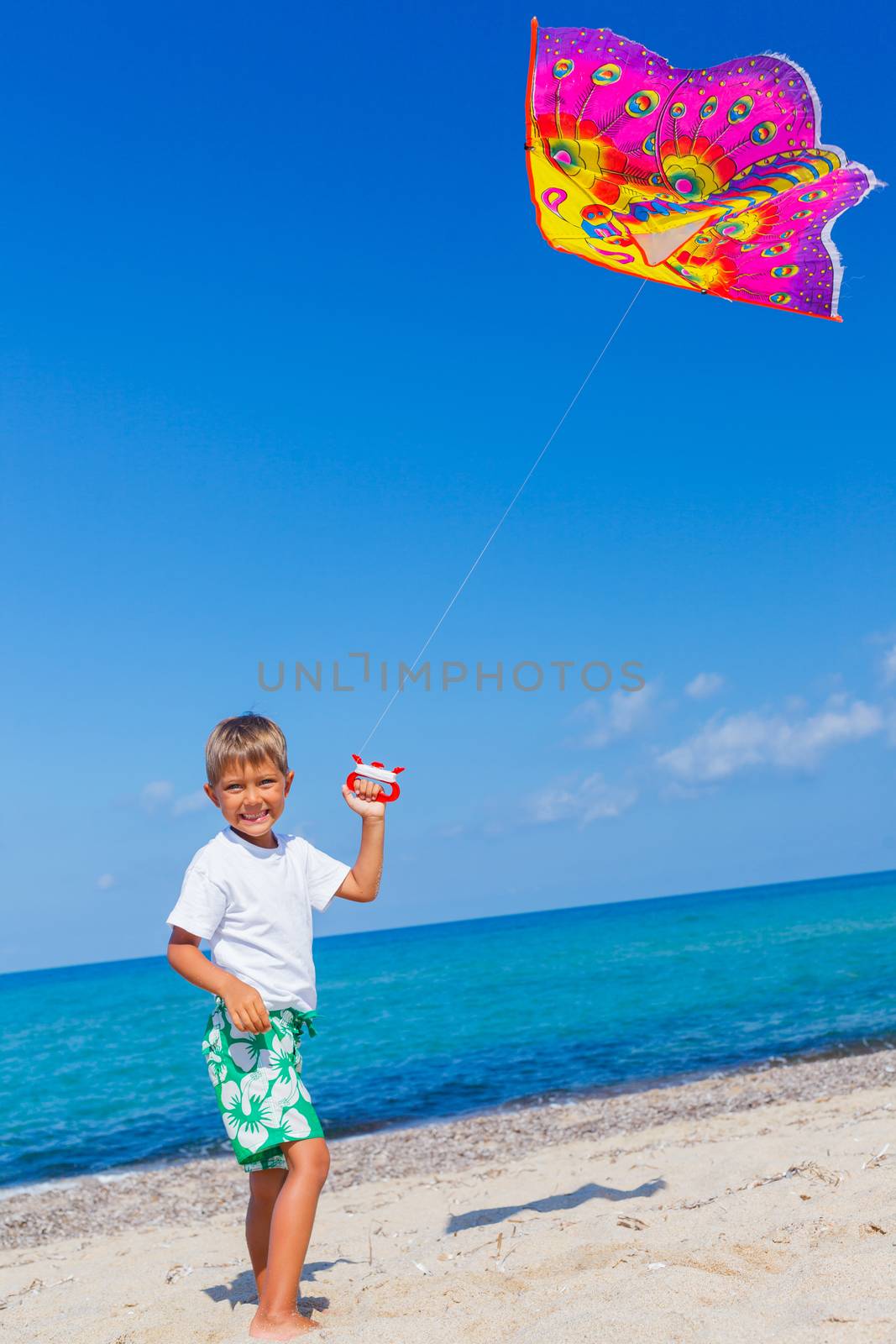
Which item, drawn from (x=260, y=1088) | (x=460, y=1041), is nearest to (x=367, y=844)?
(x=260, y=1088)

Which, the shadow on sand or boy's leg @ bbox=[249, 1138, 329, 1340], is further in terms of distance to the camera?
the shadow on sand

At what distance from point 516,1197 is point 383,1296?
322 centimetres

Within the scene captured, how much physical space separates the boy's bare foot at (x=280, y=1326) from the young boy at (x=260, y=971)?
28 millimetres

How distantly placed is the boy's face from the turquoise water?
902 cm

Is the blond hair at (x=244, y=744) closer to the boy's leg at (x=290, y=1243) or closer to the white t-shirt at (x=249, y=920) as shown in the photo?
the white t-shirt at (x=249, y=920)

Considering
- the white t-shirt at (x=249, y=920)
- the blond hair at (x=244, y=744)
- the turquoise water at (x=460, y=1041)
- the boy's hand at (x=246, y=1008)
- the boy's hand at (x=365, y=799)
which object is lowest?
the turquoise water at (x=460, y=1041)

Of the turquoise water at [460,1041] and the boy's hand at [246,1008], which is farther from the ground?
the boy's hand at [246,1008]

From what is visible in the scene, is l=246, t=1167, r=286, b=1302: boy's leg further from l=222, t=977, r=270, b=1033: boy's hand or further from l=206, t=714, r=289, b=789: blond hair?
l=206, t=714, r=289, b=789: blond hair

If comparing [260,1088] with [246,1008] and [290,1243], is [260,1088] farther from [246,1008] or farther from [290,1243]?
[290,1243]

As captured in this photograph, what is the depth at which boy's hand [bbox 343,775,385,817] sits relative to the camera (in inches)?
147

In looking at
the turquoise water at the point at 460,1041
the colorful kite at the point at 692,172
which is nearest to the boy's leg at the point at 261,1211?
the colorful kite at the point at 692,172

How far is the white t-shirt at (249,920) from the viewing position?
3.32 meters

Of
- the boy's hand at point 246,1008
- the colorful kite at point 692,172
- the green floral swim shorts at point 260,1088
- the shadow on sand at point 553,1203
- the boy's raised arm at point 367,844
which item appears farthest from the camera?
the shadow on sand at point 553,1203

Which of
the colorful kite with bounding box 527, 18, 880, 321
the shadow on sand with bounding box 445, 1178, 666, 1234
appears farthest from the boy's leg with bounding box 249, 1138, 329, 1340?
the colorful kite with bounding box 527, 18, 880, 321
